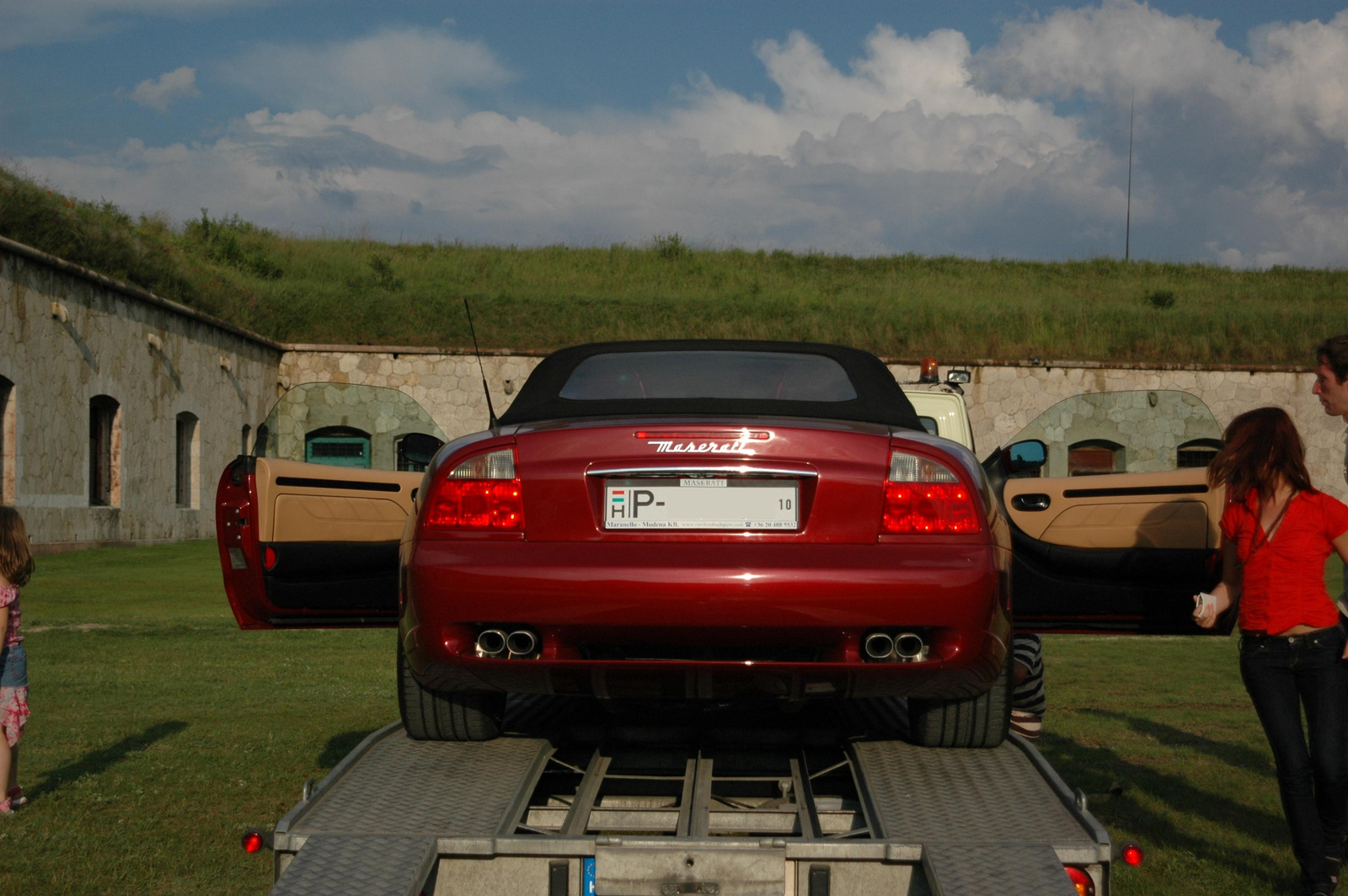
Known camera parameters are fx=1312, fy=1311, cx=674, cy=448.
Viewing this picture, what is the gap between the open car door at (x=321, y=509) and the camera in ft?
15.4

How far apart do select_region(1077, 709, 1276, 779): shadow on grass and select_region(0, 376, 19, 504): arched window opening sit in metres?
16.9

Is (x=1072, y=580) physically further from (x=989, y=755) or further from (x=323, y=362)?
(x=323, y=362)

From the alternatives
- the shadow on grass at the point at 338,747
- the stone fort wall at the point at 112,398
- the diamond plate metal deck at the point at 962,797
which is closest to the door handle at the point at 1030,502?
the diamond plate metal deck at the point at 962,797

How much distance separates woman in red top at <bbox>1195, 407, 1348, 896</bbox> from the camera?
176 inches

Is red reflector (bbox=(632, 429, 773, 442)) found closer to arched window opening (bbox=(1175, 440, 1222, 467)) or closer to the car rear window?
the car rear window

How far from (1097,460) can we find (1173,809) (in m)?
2.14

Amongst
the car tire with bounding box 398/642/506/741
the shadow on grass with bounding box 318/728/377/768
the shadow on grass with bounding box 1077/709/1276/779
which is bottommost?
the shadow on grass with bounding box 1077/709/1276/779

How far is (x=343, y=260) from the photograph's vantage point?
41.6 metres

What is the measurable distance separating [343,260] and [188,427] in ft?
51.5

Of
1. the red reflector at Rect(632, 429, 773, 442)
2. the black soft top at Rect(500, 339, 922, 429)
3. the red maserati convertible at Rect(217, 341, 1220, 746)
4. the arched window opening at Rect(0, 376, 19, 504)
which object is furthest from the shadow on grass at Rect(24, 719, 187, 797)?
the arched window opening at Rect(0, 376, 19, 504)

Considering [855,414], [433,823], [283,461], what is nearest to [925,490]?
[855,414]

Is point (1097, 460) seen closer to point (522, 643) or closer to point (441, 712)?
point (522, 643)

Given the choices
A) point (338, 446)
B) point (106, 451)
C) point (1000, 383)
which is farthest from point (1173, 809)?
point (1000, 383)

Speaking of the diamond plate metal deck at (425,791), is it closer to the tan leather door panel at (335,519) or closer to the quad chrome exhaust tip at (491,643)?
the quad chrome exhaust tip at (491,643)
